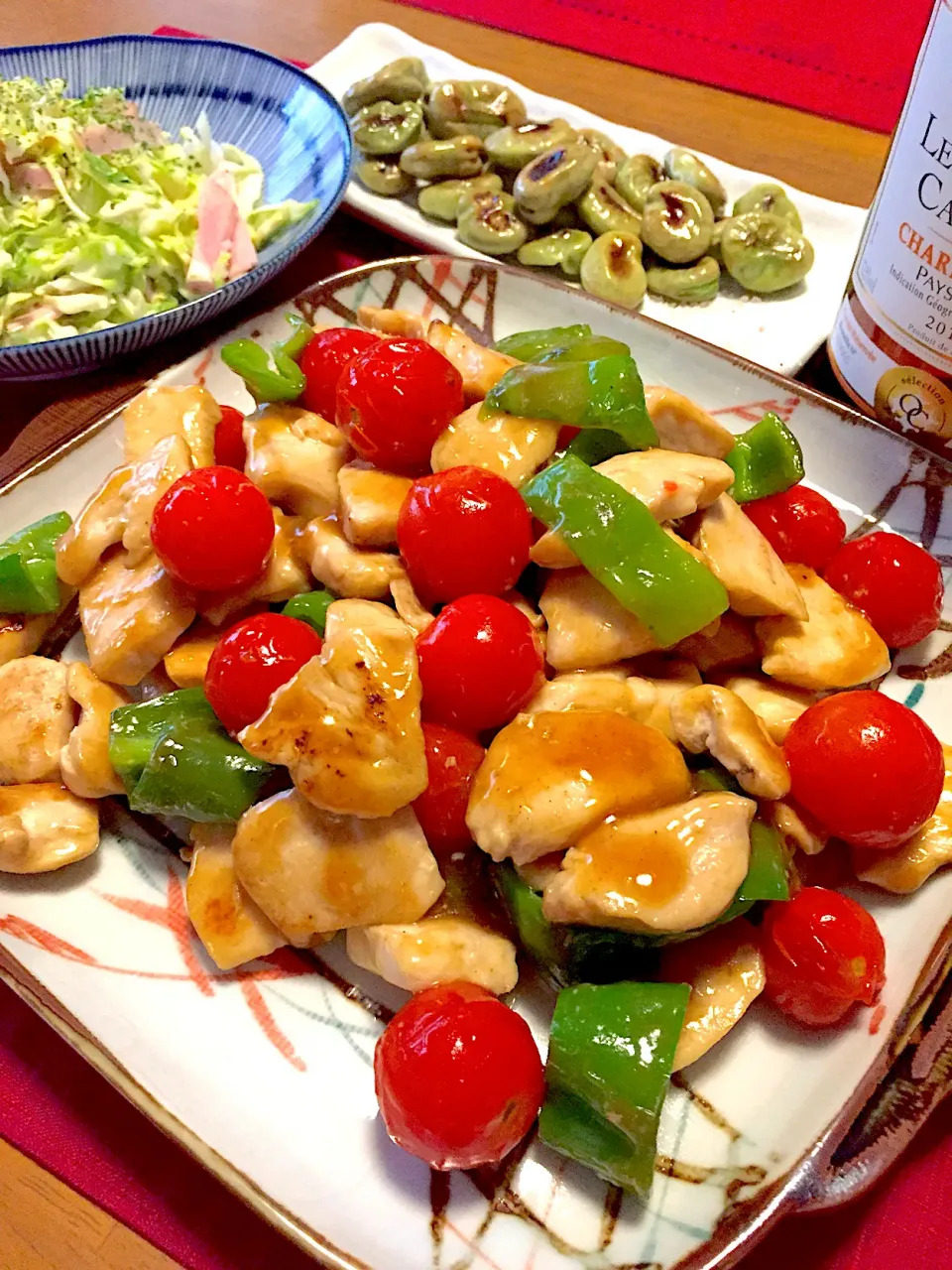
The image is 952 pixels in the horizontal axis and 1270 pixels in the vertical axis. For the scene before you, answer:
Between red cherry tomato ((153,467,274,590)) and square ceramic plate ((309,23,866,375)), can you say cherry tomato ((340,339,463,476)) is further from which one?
square ceramic plate ((309,23,866,375))

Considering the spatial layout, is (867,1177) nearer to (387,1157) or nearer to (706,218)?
(387,1157)

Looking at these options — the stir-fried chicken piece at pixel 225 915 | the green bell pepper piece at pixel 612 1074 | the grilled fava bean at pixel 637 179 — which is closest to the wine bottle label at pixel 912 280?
the grilled fava bean at pixel 637 179

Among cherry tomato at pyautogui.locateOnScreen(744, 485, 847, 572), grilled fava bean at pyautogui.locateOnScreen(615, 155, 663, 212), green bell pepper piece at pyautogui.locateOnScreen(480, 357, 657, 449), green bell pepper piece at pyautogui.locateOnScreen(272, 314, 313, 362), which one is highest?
grilled fava bean at pyautogui.locateOnScreen(615, 155, 663, 212)

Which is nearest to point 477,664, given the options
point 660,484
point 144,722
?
point 660,484

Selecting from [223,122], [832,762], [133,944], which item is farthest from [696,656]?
[223,122]

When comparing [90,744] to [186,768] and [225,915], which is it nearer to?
[186,768]

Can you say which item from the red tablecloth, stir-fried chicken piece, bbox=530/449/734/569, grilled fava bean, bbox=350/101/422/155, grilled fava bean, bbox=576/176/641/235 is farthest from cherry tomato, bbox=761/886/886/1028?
the red tablecloth
